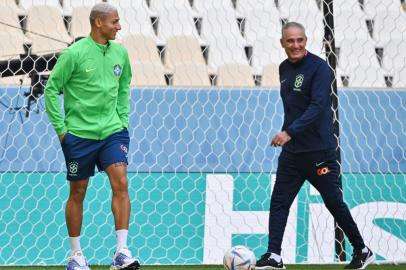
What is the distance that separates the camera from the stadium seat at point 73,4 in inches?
232

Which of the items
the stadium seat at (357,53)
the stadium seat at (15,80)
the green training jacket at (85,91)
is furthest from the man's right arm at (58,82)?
the stadium seat at (357,53)

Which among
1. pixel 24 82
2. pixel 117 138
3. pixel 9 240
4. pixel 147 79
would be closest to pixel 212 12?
pixel 147 79

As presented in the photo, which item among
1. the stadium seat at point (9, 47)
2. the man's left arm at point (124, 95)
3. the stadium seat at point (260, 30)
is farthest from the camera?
the stadium seat at point (260, 30)

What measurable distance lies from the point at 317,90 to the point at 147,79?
97.6 inches

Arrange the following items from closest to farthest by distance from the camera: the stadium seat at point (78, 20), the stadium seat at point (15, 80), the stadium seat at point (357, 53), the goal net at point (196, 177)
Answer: the goal net at point (196, 177), the stadium seat at point (15, 80), the stadium seat at point (78, 20), the stadium seat at point (357, 53)

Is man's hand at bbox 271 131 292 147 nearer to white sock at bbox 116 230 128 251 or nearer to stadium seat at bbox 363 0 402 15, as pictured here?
white sock at bbox 116 230 128 251

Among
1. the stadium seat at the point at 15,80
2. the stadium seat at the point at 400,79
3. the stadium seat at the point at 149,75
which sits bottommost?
the stadium seat at the point at 15,80

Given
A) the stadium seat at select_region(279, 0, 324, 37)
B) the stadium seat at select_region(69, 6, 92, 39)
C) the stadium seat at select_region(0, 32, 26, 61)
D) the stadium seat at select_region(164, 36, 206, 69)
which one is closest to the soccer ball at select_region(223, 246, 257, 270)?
the stadium seat at select_region(0, 32, 26, 61)

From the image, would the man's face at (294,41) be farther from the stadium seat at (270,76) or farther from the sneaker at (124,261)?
the stadium seat at (270,76)

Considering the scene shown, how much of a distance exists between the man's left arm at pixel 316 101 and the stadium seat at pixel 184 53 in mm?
2515

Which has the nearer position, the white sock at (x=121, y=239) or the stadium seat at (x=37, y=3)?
the white sock at (x=121, y=239)

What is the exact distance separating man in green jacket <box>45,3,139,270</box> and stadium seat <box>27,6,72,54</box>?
1956 millimetres

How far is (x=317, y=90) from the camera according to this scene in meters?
4.32

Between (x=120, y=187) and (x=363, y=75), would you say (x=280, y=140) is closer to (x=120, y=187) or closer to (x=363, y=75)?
(x=120, y=187)
